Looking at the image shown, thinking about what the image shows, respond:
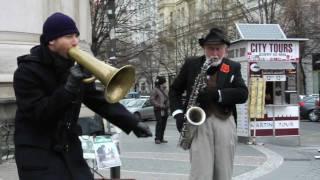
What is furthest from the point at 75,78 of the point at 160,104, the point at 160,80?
the point at 160,80

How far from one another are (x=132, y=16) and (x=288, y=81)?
19.2 meters

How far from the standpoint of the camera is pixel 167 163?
37.1ft

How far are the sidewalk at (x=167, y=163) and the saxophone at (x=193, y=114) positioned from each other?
3635 mm

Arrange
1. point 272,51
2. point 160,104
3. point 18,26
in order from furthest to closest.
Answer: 1. point 160,104
2. point 272,51
3. point 18,26

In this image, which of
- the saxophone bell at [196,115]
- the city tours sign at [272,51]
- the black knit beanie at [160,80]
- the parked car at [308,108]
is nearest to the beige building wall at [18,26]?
the saxophone bell at [196,115]

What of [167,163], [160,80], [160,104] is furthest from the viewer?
[160,80]

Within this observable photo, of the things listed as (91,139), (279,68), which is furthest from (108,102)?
(279,68)

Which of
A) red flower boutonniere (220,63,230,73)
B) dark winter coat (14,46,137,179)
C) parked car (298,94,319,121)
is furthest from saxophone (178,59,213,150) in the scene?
parked car (298,94,319,121)

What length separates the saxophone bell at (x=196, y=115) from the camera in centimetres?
568

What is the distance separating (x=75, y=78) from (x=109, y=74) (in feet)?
0.60

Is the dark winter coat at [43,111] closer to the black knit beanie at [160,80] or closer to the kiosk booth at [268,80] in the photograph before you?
the kiosk booth at [268,80]

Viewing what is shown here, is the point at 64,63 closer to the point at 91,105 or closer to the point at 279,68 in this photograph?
the point at 91,105

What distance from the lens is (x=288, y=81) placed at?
16.4 metres

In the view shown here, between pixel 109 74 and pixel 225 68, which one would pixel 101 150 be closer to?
pixel 225 68
